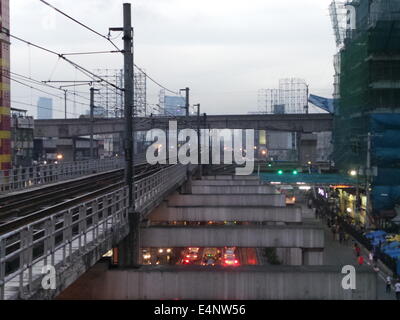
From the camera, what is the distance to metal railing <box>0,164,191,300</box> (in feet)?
21.5

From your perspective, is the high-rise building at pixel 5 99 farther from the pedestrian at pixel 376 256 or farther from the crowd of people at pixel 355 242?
the pedestrian at pixel 376 256

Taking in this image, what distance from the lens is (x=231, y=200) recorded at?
88.4 ft

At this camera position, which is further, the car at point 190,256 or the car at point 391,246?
the car at point 190,256

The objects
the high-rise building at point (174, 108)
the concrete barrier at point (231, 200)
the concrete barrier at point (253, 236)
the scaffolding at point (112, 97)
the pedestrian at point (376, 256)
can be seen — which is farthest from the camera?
the high-rise building at point (174, 108)

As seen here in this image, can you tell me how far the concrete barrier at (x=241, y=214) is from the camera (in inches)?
891

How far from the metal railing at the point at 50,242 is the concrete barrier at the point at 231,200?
36.6 feet

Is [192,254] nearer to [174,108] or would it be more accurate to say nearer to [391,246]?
[391,246]

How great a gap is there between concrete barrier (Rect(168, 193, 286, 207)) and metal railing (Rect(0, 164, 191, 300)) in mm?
11155

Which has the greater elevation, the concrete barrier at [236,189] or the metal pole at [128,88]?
the metal pole at [128,88]

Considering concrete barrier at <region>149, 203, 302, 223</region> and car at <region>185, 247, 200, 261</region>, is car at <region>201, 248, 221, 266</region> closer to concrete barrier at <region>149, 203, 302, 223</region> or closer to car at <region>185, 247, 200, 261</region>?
car at <region>185, 247, 200, 261</region>

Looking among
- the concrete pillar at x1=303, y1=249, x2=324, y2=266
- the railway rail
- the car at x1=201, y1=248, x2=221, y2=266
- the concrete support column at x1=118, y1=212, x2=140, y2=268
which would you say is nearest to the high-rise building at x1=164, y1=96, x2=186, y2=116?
the car at x1=201, y1=248, x2=221, y2=266

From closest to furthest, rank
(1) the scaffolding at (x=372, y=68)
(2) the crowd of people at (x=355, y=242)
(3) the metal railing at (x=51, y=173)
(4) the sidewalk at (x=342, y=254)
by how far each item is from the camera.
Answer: (2) the crowd of people at (x=355, y=242)
(3) the metal railing at (x=51, y=173)
(4) the sidewalk at (x=342, y=254)
(1) the scaffolding at (x=372, y=68)

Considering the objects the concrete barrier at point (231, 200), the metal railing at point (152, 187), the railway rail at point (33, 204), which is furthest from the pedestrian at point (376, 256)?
the railway rail at point (33, 204)
